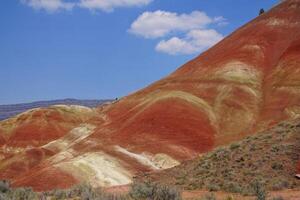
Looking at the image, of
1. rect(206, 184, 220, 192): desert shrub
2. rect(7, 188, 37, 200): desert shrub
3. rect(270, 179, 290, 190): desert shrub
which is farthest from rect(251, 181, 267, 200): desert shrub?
rect(7, 188, 37, 200): desert shrub

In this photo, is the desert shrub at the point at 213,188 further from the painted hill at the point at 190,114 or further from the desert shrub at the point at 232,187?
the painted hill at the point at 190,114

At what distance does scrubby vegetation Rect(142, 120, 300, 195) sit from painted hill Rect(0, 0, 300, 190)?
12395 mm

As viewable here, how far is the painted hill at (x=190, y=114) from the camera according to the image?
48.7m

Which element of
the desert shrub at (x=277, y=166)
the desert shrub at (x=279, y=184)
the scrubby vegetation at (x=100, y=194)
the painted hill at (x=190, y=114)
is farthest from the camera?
the painted hill at (x=190, y=114)

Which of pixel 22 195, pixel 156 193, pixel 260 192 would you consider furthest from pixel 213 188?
pixel 22 195

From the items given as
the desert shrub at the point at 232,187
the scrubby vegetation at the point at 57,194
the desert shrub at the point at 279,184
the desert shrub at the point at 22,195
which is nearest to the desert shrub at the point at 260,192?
the desert shrub at the point at 232,187

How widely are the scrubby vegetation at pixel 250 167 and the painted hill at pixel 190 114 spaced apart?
1239cm

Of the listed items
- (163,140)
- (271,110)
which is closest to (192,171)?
(163,140)

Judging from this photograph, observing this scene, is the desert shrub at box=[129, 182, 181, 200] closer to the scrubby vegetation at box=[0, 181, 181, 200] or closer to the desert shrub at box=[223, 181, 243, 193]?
the scrubby vegetation at box=[0, 181, 181, 200]

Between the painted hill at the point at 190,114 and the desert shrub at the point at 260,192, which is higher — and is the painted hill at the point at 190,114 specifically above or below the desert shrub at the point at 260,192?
above

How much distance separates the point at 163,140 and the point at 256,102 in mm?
14895

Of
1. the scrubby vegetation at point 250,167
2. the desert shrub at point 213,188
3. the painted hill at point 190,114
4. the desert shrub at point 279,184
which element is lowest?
the desert shrub at point 213,188

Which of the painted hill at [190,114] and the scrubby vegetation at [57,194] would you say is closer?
the scrubby vegetation at [57,194]

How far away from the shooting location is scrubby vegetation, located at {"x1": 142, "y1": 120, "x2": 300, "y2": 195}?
25984 millimetres
